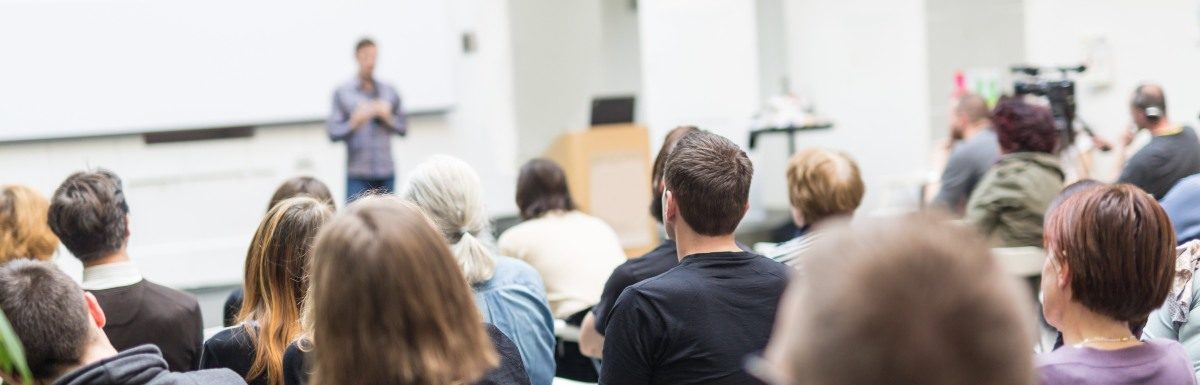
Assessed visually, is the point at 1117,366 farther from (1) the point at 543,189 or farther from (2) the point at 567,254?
(1) the point at 543,189

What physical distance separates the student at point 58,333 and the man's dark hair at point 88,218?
3.76 feet

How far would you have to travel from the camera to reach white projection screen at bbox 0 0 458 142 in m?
7.38

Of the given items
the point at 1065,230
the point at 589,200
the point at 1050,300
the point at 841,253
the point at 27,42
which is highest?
the point at 27,42

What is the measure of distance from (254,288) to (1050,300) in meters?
1.46

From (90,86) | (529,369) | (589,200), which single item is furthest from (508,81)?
(529,369)

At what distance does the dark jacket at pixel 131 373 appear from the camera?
172 centimetres

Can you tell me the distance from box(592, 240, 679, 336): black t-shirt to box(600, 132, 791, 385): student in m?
0.49

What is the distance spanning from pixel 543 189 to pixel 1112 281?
2444 mm

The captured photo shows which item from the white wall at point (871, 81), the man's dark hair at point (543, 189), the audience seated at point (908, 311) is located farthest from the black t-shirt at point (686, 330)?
the white wall at point (871, 81)

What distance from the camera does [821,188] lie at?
136 inches

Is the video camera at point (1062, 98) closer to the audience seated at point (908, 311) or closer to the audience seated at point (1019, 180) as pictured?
the audience seated at point (1019, 180)

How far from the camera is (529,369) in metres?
2.84

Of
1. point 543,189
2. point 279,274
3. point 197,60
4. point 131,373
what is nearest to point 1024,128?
point 543,189

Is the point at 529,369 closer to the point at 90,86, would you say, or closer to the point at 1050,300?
the point at 1050,300
